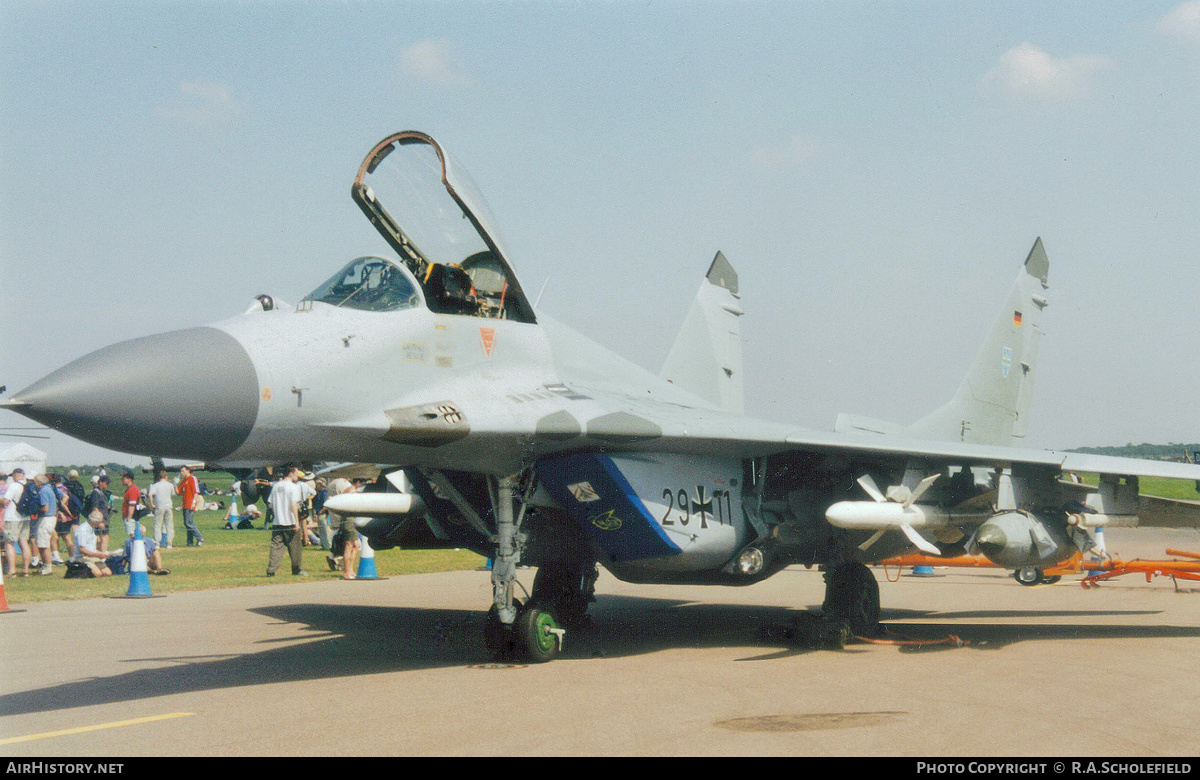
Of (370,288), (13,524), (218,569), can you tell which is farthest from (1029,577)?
(13,524)

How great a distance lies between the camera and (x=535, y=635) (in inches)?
319

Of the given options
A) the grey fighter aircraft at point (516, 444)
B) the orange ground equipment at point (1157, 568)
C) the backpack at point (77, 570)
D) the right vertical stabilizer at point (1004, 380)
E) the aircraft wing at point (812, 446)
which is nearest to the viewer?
the grey fighter aircraft at point (516, 444)

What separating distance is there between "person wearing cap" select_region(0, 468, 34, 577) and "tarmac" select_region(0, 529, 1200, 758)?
5260 mm

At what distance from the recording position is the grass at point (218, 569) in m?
14.3

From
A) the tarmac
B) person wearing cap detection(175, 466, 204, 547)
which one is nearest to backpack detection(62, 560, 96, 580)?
the tarmac

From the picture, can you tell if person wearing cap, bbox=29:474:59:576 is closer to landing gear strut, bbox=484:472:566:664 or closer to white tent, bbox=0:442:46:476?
landing gear strut, bbox=484:472:566:664

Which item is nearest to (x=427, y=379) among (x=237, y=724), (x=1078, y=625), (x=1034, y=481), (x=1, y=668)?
(x=237, y=724)

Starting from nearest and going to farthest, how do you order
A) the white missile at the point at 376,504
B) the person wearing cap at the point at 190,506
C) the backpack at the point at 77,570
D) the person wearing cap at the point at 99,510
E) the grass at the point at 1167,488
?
1. the white missile at the point at 376,504
2. the backpack at the point at 77,570
3. the person wearing cap at the point at 99,510
4. the person wearing cap at the point at 190,506
5. the grass at the point at 1167,488

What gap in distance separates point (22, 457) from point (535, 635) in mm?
39005

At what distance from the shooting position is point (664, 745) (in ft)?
17.4

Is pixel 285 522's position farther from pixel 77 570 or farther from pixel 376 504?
pixel 376 504

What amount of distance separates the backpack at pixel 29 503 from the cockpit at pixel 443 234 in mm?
11664

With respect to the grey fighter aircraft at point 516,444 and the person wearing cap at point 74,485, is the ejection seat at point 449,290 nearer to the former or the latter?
the grey fighter aircraft at point 516,444

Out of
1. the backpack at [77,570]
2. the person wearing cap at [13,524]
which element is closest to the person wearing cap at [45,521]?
the person wearing cap at [13,524]
